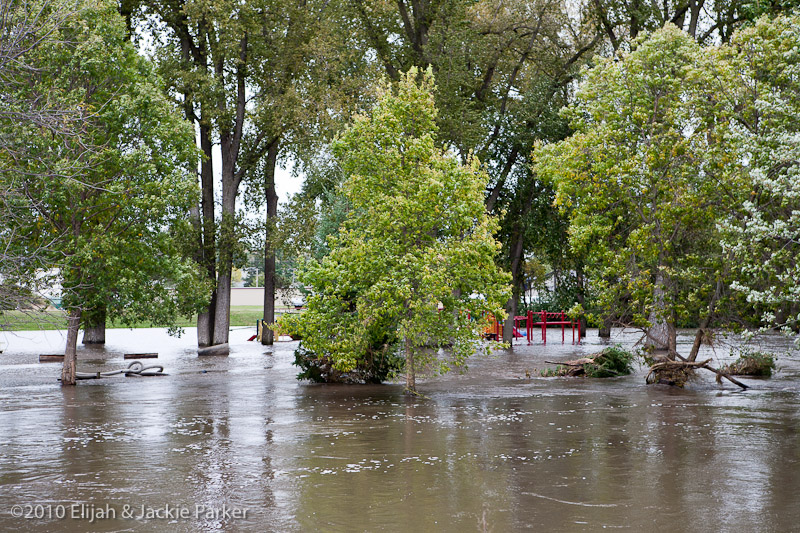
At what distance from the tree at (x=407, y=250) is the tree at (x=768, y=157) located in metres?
5.16

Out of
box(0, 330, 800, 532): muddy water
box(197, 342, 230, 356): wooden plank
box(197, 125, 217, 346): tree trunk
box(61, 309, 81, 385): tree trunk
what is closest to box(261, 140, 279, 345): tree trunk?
box(197, 125, 217, 346): tree trunk

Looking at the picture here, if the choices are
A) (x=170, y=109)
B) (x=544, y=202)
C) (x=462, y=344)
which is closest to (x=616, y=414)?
(x=462, y=344)

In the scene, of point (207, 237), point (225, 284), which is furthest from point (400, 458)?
point (225, 284)

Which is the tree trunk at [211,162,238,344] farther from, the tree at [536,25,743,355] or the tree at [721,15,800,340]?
the tree at [721,15,800,340]

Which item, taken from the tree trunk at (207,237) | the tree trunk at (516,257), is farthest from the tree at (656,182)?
the tree trunk at (207,237)

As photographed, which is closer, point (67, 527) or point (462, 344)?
point (67, 527)

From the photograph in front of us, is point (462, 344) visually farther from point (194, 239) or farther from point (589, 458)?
point (194, 239)

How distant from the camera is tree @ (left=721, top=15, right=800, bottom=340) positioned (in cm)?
1471

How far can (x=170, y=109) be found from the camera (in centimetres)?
2377

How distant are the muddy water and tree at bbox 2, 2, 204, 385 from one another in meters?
2.96

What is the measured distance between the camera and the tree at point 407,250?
1802cm

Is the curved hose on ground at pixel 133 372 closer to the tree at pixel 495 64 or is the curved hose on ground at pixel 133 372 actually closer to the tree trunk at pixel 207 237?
the tree trunk at pixel 207 237

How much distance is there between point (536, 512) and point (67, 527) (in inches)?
179

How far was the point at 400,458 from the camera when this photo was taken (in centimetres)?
1140
